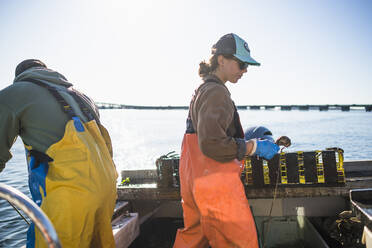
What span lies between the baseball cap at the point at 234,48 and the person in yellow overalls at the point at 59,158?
4.38 ft

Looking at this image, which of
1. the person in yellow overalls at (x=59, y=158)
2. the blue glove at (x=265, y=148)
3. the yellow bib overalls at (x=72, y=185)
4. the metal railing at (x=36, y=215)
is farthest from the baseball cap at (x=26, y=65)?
the blue glove at (x=265, y=148)

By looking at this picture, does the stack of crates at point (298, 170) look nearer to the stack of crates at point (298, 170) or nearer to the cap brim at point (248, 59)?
the stack of crates at point (298, 170)

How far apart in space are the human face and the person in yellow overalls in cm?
128

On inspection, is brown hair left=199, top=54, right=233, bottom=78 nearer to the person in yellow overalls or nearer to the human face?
the human face

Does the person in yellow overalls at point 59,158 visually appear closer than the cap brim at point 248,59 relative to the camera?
Yes

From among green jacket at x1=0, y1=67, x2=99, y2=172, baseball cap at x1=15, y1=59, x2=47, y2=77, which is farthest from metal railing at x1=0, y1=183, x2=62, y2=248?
baseball cap at x1=15, y1=59, x2=47, y2=77

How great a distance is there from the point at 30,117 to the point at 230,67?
1.66 metres

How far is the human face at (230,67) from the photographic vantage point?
2.21 meters

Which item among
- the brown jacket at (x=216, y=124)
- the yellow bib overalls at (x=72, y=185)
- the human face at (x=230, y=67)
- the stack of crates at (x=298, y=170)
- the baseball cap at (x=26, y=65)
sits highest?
the baseball cap at (x=26, y=65)

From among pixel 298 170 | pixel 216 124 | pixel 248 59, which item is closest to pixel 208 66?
pixel 248 59

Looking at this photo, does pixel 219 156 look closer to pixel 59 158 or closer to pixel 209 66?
pixel 209 66

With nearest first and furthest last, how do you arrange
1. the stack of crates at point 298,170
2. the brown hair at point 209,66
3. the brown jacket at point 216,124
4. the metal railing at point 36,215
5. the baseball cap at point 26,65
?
the metal railing at point 36,215
the brown jacket at point 216,124
the baseball cap at point 26,65
the brown hair at point 209,66
the stack of crates at point 298,170

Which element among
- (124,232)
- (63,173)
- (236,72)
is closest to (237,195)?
(236,72)

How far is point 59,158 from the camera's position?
1.73m
